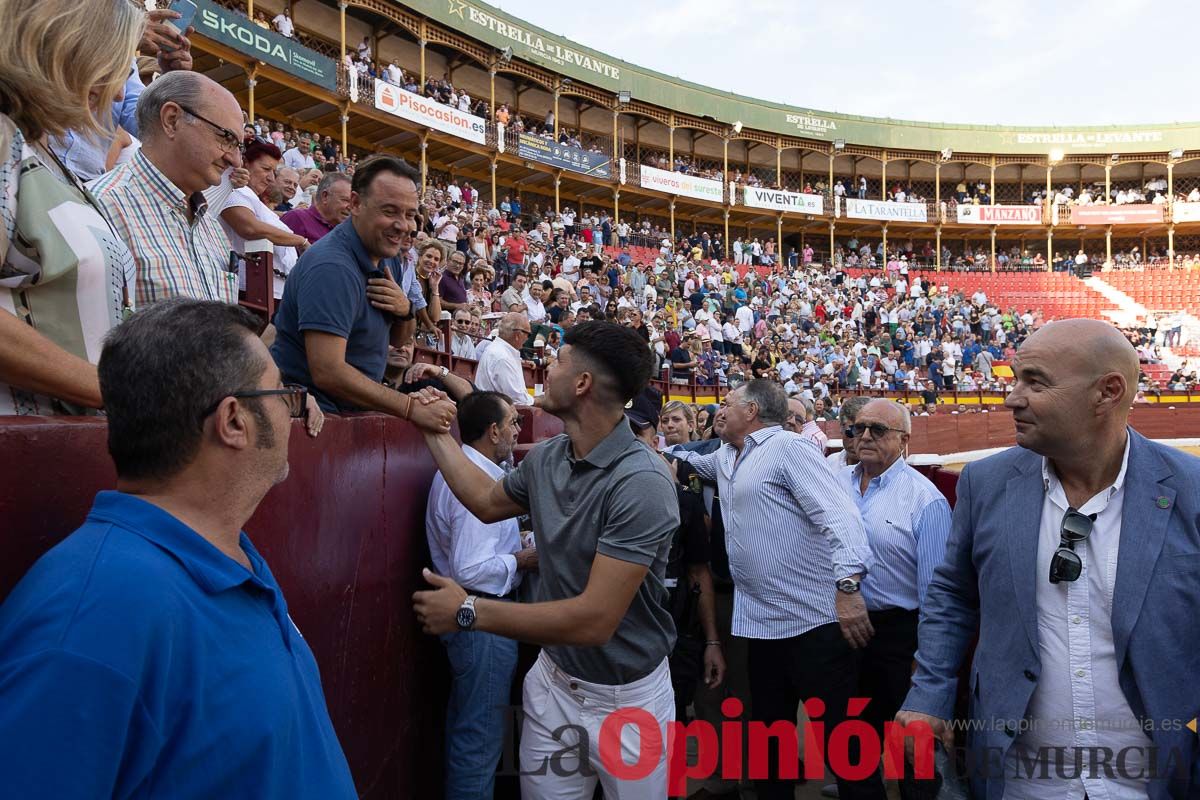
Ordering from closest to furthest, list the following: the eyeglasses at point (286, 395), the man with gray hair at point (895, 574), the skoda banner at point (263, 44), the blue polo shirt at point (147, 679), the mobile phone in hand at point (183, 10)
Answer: the blue polo shirt at point (147, 679)
the eyeglasses at point (286, 395)
the mobile phone in hand at point (183, 10)
the man with gray hair at point (895, 574)
the skoda banner at point (263, 44)

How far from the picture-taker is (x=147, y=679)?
0.90m

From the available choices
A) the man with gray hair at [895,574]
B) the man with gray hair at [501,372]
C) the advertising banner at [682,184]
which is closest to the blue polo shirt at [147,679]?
the man with gray hair at [895,574]

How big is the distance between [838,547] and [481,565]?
1505 mm

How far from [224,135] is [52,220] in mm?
874

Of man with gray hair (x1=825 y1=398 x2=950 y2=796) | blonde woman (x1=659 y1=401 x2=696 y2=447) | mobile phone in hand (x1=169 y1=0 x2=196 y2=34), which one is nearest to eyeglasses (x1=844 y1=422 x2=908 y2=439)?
man with gray hair (x1=825 y1=398 x2=950 y2=796)

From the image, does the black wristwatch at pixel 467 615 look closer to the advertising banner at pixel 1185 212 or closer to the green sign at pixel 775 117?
the green sign at pixel 775 117

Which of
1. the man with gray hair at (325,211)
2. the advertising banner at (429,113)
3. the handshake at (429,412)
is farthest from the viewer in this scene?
the advertising banner at (429,113)

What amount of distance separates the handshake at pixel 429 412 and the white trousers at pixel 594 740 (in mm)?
836

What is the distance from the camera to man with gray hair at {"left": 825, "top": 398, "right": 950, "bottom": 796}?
3.54 meters

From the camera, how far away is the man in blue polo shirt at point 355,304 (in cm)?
229

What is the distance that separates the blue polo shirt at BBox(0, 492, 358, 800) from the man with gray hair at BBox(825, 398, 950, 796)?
9.78 ft

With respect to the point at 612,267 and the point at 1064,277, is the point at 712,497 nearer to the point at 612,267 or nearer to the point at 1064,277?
the point at 612,267

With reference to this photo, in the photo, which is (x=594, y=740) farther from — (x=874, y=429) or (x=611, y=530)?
(x=874, y=429)

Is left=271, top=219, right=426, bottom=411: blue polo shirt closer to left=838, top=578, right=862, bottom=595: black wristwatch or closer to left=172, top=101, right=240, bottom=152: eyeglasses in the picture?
left=172, top=101, right=240, bottom=152: eyeglasses
